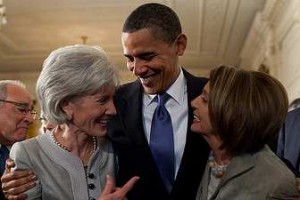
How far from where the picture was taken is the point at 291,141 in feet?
6.37

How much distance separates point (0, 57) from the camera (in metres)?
9.04

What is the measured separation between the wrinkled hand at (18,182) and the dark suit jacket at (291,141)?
1.02m

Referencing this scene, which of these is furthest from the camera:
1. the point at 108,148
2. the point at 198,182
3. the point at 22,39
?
the point at 22,39

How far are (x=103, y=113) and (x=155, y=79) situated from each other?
1.21 feet

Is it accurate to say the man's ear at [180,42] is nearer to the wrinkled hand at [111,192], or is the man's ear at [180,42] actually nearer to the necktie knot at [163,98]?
the necktie knot at [163,98]

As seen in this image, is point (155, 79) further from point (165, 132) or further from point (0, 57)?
point (0, 57)

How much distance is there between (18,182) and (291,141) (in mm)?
1096

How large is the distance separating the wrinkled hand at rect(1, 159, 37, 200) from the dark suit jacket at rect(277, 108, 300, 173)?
1019mm

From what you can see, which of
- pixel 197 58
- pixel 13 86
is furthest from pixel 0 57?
pixel 13 86

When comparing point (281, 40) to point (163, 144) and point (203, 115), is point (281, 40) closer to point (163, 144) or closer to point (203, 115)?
point (163, 144)

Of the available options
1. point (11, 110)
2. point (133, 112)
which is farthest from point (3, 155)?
point (133, 112)

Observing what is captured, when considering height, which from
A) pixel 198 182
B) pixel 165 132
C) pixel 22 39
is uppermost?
pixel 165 132

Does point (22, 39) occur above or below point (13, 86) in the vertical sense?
below

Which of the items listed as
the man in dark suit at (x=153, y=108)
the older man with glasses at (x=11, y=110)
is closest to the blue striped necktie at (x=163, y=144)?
the man in dark suit at (x=153, y=108)
